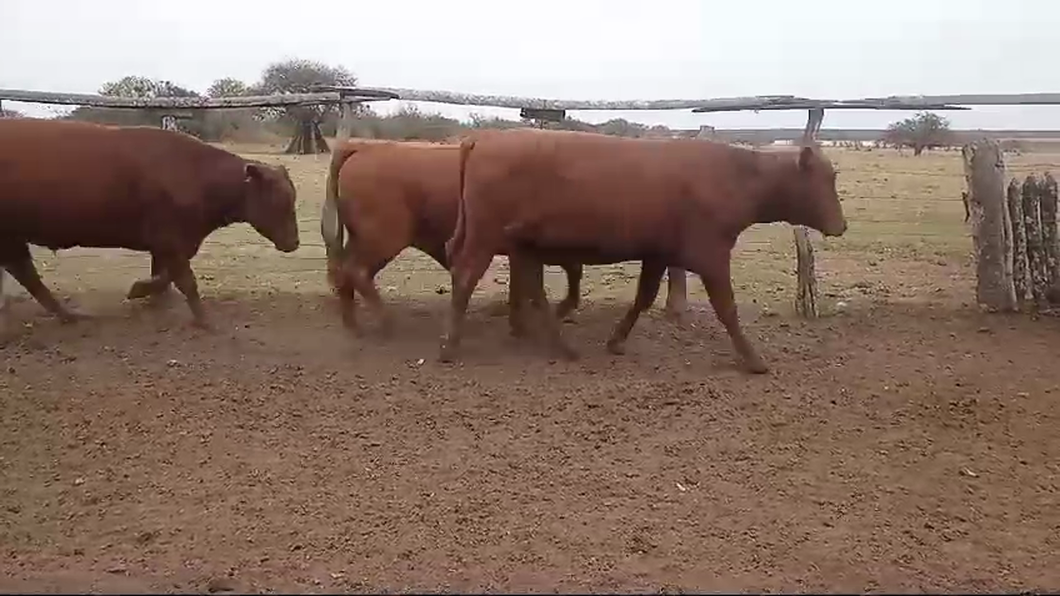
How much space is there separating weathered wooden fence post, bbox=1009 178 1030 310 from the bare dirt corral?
40 cm

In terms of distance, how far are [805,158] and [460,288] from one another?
8.77 feet

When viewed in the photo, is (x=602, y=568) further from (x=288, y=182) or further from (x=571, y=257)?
(x=288, y=182)

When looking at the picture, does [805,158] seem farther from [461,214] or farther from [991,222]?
[461,214]

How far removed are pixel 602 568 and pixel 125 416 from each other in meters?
3.23

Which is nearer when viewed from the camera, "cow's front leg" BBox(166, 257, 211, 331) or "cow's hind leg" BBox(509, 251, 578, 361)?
"cow's hind leg" BBox(509, 251, 578, 361)

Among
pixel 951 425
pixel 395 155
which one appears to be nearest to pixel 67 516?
pixel 395 155

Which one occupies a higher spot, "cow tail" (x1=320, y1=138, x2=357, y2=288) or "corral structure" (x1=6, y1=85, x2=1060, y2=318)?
"corral structure" (x1=6, y1=85, x2=1060, y2=318)

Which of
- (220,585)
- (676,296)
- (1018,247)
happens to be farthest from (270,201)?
(1018,247)

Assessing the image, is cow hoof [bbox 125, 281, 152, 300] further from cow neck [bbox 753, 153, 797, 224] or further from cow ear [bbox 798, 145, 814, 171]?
cow ear [bbox 798, 145, 814, 171]

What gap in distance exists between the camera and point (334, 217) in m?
8.61

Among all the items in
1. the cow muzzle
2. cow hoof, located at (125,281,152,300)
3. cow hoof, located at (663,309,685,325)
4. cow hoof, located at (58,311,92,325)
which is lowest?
cow hoof, located at (663,309,685,325)

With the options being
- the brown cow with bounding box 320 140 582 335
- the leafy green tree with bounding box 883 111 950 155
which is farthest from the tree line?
the brown cow with bounding box 320 140 582 335

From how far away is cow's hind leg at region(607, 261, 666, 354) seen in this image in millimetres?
7250

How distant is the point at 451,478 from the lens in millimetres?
5027
